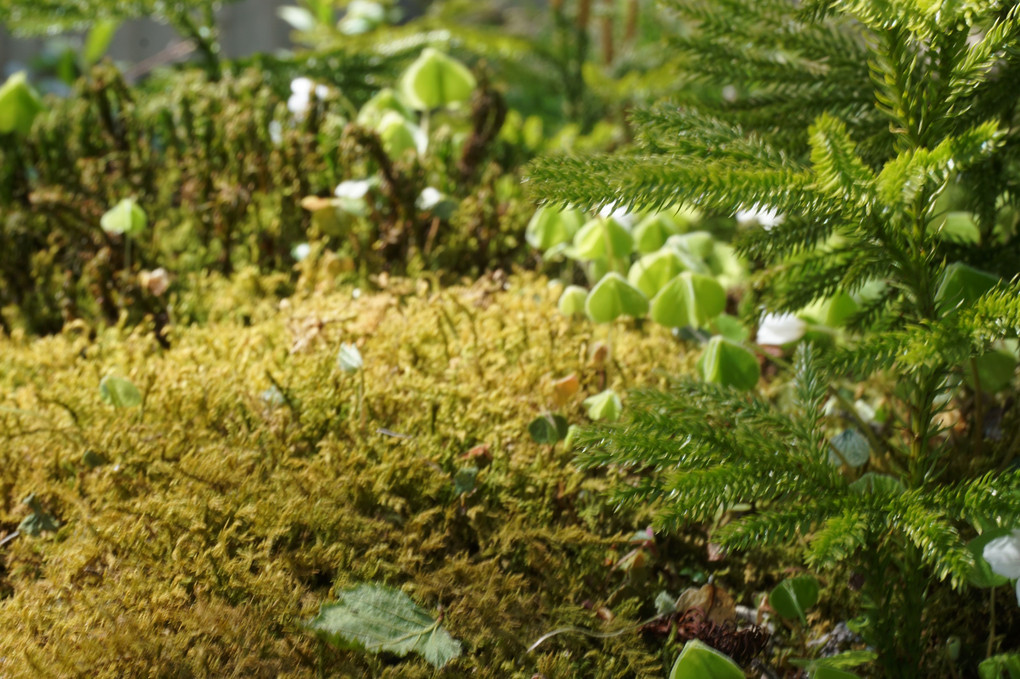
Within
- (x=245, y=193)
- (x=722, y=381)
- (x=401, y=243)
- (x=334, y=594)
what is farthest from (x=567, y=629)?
(x=245, y=193)

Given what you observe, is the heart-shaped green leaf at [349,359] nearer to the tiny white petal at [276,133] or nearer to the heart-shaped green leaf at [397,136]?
the heart-shaped green leaf at [397,136]

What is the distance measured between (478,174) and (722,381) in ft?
4.24

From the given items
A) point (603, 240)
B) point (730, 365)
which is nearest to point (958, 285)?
point (730, 365)

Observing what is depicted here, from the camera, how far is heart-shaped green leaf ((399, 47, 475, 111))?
2.17m

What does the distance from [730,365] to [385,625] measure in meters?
0.67

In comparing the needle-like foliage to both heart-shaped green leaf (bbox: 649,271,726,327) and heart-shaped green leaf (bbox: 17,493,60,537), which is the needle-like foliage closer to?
heart-shaped green leaf (bbox: 649,271,726,327)

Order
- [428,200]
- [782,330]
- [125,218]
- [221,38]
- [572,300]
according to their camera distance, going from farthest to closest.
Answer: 1. [221,38]
2. [428,200]
3. [125,218]
4. [572,300]
5. [782,330]

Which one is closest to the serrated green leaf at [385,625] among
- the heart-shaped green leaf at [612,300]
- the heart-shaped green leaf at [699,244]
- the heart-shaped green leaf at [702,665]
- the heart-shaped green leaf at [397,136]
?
the heart-shaped green leaf at [702,665]

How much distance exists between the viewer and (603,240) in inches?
66.2

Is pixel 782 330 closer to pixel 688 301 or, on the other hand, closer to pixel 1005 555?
pixel 688 301

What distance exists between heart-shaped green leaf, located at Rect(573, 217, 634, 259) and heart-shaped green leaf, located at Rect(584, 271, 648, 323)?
0.62 feet

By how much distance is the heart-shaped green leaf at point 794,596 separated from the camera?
111 centimetres

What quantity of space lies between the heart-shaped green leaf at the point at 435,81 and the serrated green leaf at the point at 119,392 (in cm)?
115

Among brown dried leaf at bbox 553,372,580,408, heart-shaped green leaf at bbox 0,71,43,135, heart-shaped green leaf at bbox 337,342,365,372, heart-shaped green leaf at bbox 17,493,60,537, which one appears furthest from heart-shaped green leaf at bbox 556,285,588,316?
heart-shaped green leaf at bbox 0,71,43,135
